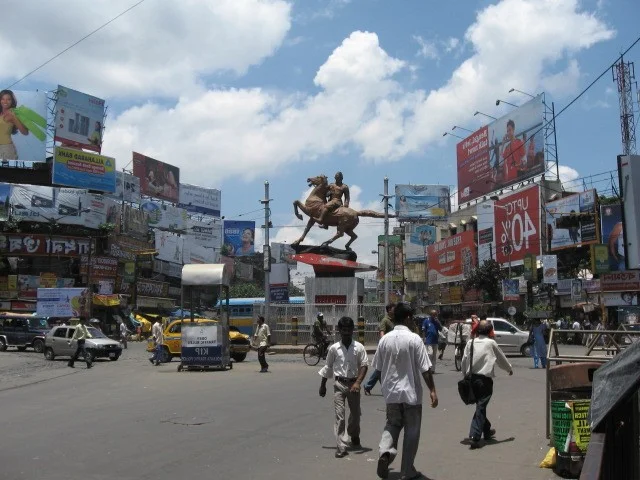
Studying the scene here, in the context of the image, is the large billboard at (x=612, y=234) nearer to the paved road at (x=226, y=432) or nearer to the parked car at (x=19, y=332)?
the paved road at (x=226, y=432)

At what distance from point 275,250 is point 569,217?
6080 cm

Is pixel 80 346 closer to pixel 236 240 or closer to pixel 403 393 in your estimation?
pixel 403 393

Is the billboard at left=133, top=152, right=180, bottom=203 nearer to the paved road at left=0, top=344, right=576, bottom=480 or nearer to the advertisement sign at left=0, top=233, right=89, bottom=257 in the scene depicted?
the advertisement sign at left=0, top=233, right=89, bottom=257

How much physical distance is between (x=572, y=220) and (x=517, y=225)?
8108mm

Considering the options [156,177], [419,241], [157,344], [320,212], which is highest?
[156,177]

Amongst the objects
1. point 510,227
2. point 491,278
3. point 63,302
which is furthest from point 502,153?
point 63,302

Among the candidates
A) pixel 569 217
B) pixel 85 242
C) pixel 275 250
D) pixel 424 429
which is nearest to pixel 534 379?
pixel 424 429

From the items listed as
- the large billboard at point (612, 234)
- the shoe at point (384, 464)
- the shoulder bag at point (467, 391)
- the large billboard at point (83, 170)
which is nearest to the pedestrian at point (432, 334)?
the shoulder bag at point (467, 391)

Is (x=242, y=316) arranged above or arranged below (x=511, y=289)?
below

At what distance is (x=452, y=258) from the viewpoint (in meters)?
65.4

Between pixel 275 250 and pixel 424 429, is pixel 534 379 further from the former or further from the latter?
pixel 275 250

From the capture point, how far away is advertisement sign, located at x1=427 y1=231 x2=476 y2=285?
61469 millimetres

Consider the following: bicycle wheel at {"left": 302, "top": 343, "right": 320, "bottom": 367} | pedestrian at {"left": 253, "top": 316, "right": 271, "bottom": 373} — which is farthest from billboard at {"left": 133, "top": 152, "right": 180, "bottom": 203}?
pedestrian at {"left": 253, "top": 316, "right": 271, "bottom": 373}

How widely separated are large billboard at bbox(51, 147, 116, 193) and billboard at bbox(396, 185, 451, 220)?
107 feet
